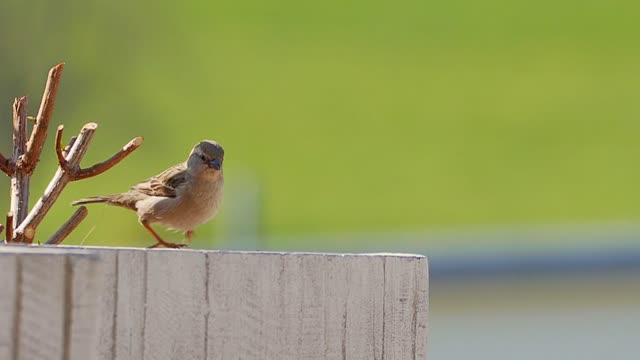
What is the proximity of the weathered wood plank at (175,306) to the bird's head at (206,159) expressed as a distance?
1.66 metres

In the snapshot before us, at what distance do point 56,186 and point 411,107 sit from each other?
17.0 m

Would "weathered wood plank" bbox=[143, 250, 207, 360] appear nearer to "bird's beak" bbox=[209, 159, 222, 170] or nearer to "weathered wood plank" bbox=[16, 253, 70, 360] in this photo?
"weathered wood plank" bbox=[16, 253, 70, 360]

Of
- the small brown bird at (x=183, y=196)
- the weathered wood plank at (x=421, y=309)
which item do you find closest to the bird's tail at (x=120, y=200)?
the small brown bird at (x=183, y=196)

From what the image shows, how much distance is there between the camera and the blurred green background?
1784cm

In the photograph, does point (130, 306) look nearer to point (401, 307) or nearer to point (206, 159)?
point (401, 307)

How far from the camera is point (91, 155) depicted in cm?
1173

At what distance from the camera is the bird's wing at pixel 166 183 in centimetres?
322

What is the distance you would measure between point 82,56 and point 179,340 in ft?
34.8

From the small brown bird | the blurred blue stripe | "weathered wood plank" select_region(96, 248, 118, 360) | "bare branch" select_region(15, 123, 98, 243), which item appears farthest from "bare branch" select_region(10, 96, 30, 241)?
the blurred blue stripe

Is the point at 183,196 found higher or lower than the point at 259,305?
higher

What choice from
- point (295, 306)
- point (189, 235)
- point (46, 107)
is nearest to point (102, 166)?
point (46, 107)

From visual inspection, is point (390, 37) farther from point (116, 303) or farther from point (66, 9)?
point (116, 303)

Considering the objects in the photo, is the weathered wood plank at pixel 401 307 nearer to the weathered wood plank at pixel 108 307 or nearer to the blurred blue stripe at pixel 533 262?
the weathered wood plank at pixel 108 307

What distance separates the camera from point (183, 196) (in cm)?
315
